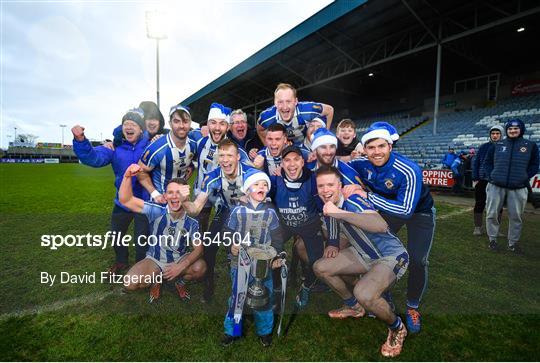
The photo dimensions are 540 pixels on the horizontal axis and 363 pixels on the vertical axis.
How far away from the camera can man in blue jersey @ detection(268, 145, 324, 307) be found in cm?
290

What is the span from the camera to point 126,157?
3676 millimetres

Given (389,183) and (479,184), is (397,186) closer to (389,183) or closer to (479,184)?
(389,183)

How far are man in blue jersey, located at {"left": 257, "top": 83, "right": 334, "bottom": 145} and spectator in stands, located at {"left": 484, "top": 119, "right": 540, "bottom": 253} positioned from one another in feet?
10.7

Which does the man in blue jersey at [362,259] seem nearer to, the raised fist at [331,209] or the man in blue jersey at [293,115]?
the raised fist at [331,209]

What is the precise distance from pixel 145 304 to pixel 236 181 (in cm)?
169

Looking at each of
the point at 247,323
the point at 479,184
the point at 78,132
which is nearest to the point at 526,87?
the point at 479,184

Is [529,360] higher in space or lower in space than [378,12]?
lower

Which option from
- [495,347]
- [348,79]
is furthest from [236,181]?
[348,79]

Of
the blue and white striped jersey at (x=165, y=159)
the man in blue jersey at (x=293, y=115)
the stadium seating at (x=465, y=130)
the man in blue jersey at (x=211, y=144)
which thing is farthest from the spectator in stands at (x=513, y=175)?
the stadium seating at (x=465, y=130)

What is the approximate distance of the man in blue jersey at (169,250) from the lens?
10.1ft

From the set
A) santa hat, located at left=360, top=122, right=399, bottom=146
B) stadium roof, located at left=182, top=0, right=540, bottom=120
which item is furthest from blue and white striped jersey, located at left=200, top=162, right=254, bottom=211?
stadium roof, located at left=182, top=0, right=540, bottom=120

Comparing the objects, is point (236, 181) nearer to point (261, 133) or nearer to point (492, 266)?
point (261, 133)

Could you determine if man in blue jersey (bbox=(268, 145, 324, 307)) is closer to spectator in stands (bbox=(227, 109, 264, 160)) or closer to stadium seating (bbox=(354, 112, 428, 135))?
spectator in stands (bbox=(227, 109, 264, 160))

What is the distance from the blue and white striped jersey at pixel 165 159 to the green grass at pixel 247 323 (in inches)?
55.8
